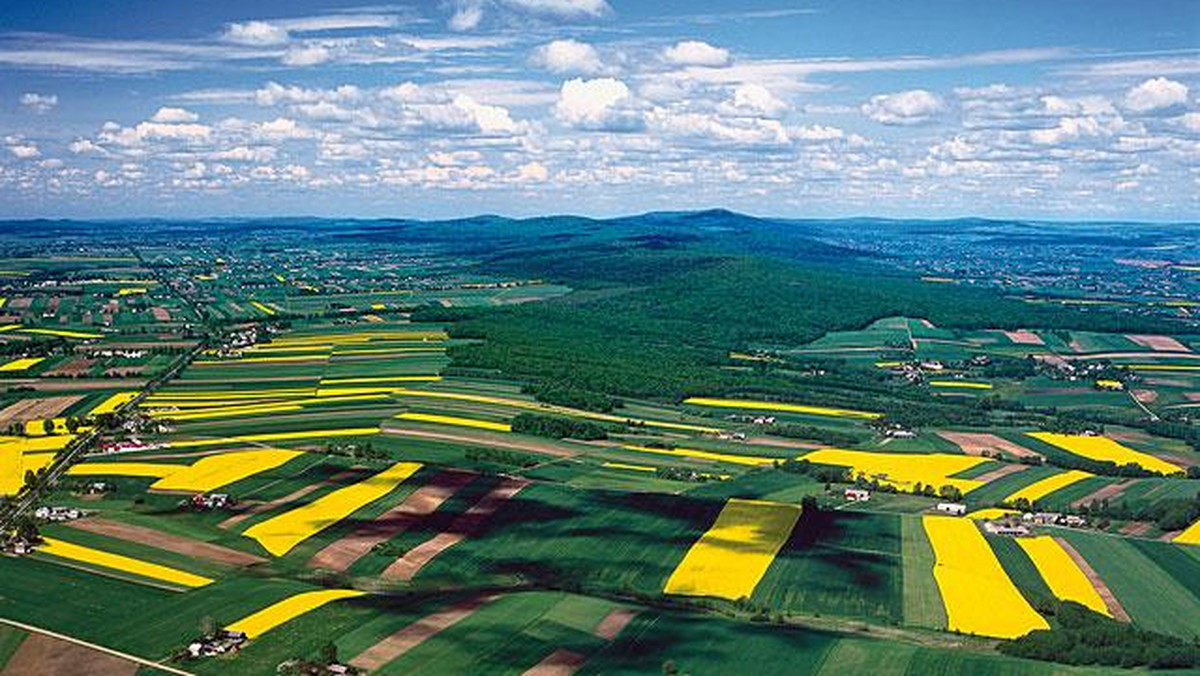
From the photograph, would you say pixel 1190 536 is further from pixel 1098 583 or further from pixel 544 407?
pixel 544 407

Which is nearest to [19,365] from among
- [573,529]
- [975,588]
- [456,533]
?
[456,533]

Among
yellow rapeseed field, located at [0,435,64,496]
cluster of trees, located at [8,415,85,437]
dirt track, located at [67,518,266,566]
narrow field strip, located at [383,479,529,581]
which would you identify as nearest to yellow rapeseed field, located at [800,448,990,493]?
narrow field strip, located at [383,479,529,581]

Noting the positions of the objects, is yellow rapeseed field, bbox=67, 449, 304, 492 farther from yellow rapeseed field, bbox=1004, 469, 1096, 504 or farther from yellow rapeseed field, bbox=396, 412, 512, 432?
yellow rapeseed field, bbox=1004, 469, 1096, 504

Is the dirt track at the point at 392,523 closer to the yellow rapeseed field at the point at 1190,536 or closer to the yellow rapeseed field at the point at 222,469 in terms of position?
the yellow rapeseed field at the point at 222,469

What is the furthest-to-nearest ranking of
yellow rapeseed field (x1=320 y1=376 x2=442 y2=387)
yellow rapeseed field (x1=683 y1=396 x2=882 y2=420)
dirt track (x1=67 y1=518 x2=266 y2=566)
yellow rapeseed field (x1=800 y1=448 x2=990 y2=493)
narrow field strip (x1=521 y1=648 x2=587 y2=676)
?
yellow rapeseed field (x1=320 y1=376 x2=442 y2=387), yellow rapeseed field (x1=683 y1=396 x2=882 y2=420), yellow rapeseed field (x1=800 y1=448 x2=990 y2=493), dirt track (x1=67 y1=518 x2=266 y2=566), narrow field strip (x1=521 y1=648 x2=587 y2=676)

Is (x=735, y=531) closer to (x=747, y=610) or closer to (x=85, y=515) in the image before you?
(x=747, y=610)
